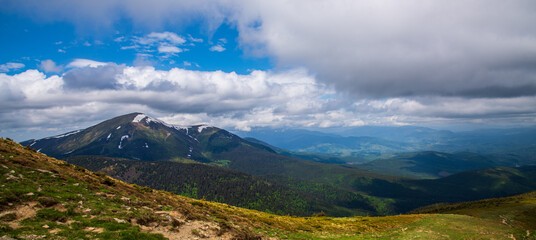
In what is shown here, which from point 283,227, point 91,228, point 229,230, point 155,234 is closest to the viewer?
point 91,228

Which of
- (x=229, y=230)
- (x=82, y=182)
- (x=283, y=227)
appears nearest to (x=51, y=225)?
(x=82, y=182)

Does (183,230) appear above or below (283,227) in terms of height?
above

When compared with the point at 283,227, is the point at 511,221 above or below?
below

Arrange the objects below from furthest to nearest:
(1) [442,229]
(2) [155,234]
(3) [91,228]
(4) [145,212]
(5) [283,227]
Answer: (1) [442,229]
(5) [283,227]
(4) [145,212]
(2) [155,234]
(3) [91,228]

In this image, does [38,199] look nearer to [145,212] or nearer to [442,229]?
[145,212]

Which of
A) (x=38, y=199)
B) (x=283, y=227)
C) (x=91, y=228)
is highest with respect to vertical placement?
(x=38, y=199)

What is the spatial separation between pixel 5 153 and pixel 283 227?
42224mm

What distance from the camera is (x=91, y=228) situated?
1869 centimetres

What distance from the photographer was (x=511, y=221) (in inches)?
2083

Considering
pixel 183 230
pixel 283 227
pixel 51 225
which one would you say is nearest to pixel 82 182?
pixel 51 225

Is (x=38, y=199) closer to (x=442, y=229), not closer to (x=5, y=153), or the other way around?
(x=5, y=153)

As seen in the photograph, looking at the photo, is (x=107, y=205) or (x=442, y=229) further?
(x=442, y=229)

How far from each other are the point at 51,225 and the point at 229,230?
17140mm

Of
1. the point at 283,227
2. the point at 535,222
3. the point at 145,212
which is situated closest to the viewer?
the point at 145,212
